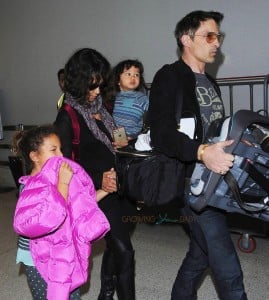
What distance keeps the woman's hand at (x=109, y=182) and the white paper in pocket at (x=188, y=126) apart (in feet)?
1.65

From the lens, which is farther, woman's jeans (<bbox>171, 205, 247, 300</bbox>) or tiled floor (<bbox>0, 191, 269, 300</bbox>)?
tiled floor (<bbox>0, 191, 269, 300</bbox>)

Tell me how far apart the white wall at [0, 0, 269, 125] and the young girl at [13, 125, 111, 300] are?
2579 mm

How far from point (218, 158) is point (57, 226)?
26.8 inches

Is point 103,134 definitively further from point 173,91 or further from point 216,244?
point 216,244

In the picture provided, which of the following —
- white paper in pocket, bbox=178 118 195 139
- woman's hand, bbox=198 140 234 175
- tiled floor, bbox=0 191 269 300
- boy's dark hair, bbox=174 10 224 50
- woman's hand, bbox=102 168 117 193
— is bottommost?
tiled floor, bbox=0 191 269 300

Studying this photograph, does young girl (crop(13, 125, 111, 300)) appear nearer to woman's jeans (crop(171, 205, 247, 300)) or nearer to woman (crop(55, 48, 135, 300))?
woman (crop(55, 48, 135, 300))

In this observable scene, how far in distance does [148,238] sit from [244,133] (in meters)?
2.35

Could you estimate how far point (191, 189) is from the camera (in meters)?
1.63

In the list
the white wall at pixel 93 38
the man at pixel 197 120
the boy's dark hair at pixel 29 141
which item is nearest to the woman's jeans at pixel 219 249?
the man at pixel 197 120

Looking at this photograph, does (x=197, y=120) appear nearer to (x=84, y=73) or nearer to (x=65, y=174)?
(x=65, y=174)

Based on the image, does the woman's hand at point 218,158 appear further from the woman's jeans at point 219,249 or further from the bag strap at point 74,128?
the bag strap at point 74,128

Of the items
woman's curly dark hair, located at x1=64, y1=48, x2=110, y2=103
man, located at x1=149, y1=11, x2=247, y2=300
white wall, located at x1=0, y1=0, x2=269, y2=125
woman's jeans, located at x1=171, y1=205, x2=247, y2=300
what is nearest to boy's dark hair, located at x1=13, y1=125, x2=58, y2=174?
woman's curly dark hair, located at x1=64, y1=48, x2=110, y2=103

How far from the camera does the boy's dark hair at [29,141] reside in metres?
1.77

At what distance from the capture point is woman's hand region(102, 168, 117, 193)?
6.42 ft
